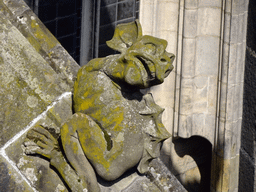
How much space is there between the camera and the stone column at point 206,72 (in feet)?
15.3

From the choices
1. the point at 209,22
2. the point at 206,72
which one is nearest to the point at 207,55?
the point at 206,72

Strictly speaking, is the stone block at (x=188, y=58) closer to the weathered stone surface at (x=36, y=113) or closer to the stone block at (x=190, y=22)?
the stone block at (x=190, y=22)

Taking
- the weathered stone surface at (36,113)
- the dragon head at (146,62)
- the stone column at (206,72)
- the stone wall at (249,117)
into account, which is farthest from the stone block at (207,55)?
the dragon head at (146,62)

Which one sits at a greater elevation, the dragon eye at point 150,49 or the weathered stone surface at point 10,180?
the dragon eye at point 150,49

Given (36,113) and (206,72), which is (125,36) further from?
(206,72)

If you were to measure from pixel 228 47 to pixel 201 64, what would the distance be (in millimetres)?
324

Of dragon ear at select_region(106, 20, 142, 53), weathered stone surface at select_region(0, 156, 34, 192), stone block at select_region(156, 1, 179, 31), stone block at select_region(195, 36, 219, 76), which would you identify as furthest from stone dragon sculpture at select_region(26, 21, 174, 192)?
stone block at select_region(195, 36, 219, 76)

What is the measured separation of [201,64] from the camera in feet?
15.9

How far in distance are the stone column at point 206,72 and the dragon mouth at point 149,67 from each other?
8.56ft

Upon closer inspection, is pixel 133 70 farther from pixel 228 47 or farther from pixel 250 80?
pixel 228 47

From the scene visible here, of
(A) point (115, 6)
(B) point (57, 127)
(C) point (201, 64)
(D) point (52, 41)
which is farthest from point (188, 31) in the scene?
(B) point (57, 127)

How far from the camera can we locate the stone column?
15.3 feet

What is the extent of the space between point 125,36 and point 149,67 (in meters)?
0.30

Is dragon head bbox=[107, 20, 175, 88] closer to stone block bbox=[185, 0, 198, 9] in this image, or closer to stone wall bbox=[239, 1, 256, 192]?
stone wall bbox=[239, 1, 256, 192]
